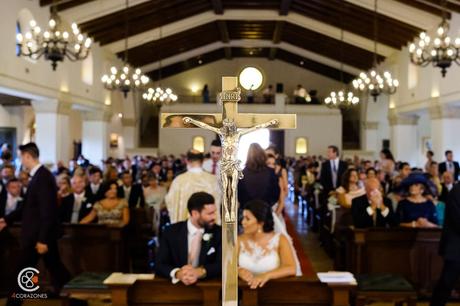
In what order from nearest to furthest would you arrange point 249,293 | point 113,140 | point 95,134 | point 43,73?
point 249,293, point 43,73, point 95,134, point 113,140

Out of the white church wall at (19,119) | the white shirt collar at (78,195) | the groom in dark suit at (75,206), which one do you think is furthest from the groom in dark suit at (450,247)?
the white church wall at (19,119)

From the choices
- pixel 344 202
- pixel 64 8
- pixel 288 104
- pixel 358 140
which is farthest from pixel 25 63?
pixel 358 140

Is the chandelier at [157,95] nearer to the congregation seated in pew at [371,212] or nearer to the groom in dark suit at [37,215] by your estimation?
the congregation seated in pew at [371,212]

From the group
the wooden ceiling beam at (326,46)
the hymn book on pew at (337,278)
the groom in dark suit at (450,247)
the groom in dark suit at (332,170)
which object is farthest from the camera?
the wooden ceiling beam at (326,46)

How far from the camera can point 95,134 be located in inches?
758

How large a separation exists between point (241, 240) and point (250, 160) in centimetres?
196

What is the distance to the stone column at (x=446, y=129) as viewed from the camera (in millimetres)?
15406

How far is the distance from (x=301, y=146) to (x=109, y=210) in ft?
76.3

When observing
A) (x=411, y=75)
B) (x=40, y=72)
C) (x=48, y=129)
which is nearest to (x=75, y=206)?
(x=40, y=72)

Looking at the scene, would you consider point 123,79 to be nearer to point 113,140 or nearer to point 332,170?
point 332,170

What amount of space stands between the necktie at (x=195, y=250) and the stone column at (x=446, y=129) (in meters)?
12.9

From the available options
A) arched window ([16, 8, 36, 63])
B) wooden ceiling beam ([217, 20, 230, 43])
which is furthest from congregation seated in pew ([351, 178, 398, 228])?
wooden ceiling beam ([217, 20, 230, 43])

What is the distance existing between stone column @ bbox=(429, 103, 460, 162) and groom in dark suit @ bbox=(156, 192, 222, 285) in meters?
12.8

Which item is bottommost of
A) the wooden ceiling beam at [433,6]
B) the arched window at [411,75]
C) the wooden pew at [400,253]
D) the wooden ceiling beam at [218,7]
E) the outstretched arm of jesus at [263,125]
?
the wooden pew at [400,253]
